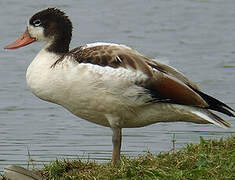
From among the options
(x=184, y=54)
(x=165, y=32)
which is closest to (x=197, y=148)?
(x=184, y=54)

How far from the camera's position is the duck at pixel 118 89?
25.8ft

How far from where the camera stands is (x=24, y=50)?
15.1 meters

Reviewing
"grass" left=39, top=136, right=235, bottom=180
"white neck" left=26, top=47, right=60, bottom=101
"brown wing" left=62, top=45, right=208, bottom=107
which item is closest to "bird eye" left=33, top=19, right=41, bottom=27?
"white neck" left=26, top=47, right=60, bottom=101

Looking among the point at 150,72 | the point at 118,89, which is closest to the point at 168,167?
the point at 118,89

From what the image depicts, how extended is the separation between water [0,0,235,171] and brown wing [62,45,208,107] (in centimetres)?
42

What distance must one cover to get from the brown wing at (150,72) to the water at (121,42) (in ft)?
1.38

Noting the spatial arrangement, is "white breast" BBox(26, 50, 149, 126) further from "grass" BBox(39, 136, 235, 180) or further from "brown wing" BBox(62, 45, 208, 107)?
"grass" BBox(39, 136, 235, 180)

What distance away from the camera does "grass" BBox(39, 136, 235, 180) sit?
280 inches

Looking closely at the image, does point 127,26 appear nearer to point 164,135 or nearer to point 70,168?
point 164,135

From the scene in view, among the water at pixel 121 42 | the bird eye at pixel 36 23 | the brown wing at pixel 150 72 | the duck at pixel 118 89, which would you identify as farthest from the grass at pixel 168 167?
the bird eye at pixel 36 23

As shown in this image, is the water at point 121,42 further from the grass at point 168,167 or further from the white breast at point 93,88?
the grass at point 168,167

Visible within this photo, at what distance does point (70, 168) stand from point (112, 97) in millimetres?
681

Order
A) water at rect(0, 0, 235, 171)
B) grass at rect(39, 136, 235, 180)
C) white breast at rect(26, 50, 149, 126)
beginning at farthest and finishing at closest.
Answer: water at rect(0, 0, 235, 171) → white breast at rect(26, 50, 149, 126) → grass at rect(39, 136, 235, 180)

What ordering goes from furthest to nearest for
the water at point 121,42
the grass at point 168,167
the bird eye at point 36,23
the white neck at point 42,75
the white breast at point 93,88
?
the water at point 121,42 → the bird eye at point 36,23 → the white neck at point 42,75 → the white breast at point 93,88 → the grass at point 168,167
